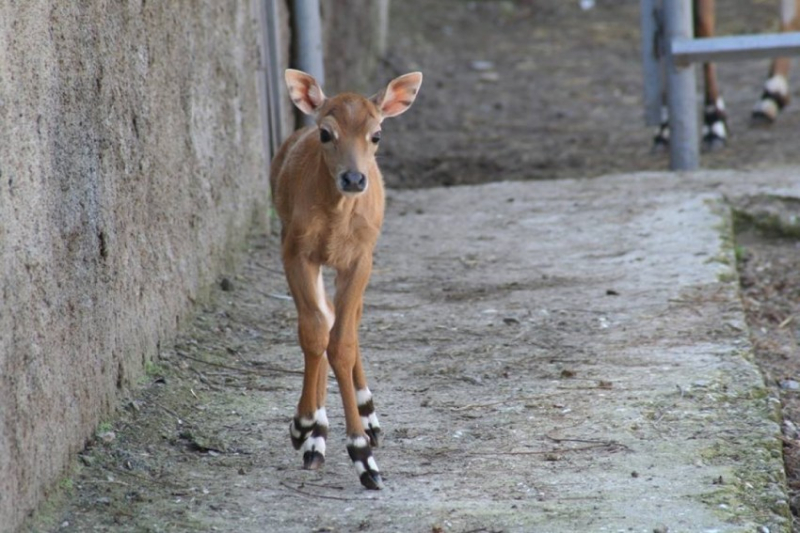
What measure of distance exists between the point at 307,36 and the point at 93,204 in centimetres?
361

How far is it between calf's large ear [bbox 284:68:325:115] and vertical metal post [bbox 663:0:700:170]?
4.32 metres

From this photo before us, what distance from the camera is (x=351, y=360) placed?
4348mm

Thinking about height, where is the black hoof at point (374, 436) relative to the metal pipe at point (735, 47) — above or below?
below

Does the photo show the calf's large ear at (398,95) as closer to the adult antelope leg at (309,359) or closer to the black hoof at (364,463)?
the adult antelope leg at (309,359)

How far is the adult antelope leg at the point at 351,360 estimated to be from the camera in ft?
13.5

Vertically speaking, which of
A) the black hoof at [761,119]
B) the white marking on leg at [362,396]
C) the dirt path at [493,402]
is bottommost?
the dirt path at [493,402]

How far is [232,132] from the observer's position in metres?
6.61

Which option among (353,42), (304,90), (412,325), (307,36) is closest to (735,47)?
(307,36)

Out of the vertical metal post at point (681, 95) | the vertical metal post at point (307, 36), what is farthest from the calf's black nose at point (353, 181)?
the vertical metal post at point (681, 95)

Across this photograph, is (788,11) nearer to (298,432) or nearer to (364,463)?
(298,432)

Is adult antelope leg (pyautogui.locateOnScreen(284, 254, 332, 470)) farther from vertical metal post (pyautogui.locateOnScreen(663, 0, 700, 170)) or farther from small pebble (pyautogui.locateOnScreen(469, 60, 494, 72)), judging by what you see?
small pebble (pyautogui.locateOnScreen(469, 60, 494, 72))

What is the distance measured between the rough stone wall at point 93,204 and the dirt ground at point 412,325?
6.2 inches

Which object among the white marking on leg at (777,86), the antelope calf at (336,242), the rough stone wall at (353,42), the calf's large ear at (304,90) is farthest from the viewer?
the rough stone wall at (353,42)

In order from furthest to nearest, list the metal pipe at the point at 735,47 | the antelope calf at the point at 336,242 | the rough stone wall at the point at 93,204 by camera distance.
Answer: the metal pipe at the point at 735,47, the antelope calf at the point at 336,242, the rough stone wall at the point at 93,204
